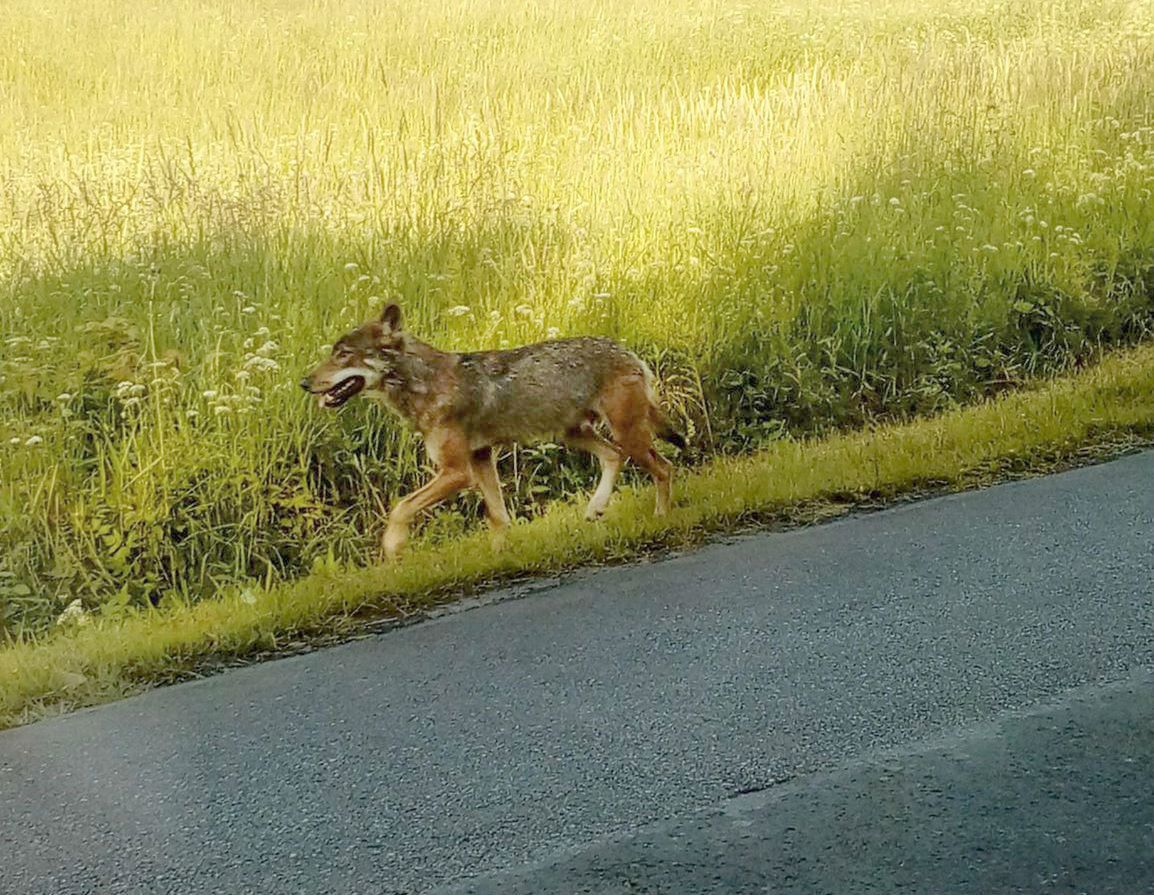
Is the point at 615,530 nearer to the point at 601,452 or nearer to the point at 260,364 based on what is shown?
the point at 601,452

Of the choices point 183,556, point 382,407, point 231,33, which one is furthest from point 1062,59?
point 183,556

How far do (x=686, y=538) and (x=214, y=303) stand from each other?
240 cm

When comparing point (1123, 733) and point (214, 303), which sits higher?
point (214, 303)

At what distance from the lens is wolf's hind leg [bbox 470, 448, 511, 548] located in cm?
618

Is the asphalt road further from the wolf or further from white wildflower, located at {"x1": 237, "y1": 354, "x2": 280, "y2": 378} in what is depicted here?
white wildflower, located at {"x1": 237, "y1": 354, "x2": 280, "y2": 378}

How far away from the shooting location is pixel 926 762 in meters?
4.01

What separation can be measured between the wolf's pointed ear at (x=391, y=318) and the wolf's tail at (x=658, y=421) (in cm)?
104

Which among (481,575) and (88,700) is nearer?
(88,700)

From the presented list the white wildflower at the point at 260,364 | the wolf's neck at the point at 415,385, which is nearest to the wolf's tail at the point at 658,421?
the wolf's neck at the point at 415,385

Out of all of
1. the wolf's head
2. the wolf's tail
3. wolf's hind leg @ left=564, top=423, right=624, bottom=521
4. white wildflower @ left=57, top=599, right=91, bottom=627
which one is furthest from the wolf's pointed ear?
white wildflower @ left=57, top=599, right=91, bottom=627

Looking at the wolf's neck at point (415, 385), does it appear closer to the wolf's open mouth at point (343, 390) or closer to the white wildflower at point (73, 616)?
the wolf's open mouth at point (343, 390)

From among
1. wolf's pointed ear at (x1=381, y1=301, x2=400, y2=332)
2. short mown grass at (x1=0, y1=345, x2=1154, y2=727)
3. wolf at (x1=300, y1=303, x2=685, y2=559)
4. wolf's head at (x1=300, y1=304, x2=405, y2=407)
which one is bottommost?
short mown grass at (x1=0, y1=345, x2=1154, y2=727)

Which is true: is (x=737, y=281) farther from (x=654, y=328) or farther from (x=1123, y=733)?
(x=1123, y=733)

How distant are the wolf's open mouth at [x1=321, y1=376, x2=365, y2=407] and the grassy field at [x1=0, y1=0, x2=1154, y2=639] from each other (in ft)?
1.38
